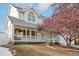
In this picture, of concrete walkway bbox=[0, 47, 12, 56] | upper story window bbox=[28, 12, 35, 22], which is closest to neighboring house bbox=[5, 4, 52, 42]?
upper story window bbox=[28, 12, 35, 22]

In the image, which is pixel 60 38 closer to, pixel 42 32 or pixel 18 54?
pixel 42 32

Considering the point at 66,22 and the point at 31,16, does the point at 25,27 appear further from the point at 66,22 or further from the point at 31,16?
the point at 66,22

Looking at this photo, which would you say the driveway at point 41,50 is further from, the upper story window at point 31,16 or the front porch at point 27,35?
the upper story window at point 31,16

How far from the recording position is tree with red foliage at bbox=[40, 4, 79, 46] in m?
2.08

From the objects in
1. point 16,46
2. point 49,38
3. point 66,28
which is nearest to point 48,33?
point 49,38

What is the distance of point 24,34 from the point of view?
2068 mm

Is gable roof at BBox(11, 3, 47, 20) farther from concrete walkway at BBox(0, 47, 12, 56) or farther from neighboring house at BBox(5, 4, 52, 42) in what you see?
concrete walkway at BBox(0, 47, 12, 56)

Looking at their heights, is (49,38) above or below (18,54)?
above

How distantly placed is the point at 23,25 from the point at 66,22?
0.45 metres

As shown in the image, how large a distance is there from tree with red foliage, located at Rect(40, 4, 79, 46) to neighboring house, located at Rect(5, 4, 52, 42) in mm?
86

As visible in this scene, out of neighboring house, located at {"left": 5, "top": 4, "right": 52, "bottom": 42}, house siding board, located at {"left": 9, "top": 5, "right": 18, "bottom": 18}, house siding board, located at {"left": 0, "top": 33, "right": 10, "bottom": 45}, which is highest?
house siding board, located at {"left": 9, "top": 5, "right": 18, "bottom": 18}

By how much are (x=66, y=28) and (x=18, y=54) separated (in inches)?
22.2

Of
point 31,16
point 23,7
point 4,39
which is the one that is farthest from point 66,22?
point 4,39

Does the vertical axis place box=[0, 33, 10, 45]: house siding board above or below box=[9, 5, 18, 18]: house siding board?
below
